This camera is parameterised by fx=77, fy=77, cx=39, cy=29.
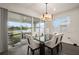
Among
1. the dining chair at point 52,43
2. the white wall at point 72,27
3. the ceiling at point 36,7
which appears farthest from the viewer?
the dining chair at point 52,43

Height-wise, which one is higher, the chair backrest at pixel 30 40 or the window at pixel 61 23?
the window at pixel 61 23

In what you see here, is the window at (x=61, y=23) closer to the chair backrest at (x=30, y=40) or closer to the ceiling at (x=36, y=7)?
the ceiling at (x=36, y=7)

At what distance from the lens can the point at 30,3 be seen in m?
1.76

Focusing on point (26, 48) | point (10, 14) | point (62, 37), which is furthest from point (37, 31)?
point (10, 14)

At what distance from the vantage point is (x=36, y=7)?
1900 mm

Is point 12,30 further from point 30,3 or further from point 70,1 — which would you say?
point 70,1

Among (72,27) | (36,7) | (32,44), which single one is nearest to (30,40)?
(32,44)

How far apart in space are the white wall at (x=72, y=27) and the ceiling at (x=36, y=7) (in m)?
0.11

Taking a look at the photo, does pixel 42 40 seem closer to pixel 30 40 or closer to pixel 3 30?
pixel 30 40

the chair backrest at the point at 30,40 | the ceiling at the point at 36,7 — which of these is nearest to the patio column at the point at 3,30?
the ceiling at the point at 36,7

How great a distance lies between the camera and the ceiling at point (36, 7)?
A: 179 centimetres

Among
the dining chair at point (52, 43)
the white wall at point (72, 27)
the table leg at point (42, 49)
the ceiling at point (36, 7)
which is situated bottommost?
the table leg at point (42, 49)

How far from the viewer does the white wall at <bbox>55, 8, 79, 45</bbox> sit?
1.90 metres

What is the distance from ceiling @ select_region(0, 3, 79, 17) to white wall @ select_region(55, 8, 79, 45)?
107mm
